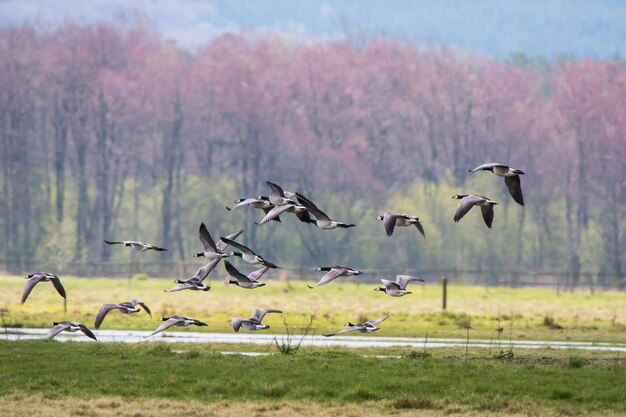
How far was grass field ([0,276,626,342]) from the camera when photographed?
39.1 m

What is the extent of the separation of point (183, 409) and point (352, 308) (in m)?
34.9

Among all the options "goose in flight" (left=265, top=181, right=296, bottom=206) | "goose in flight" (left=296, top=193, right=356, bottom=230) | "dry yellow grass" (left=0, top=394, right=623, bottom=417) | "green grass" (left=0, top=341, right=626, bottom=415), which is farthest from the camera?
"goose in flight" (left=265, top=181, right=296, bottom=206)

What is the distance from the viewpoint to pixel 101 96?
8831cm

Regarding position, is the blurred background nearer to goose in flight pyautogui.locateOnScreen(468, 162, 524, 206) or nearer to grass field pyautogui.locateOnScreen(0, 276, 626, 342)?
grass field pyautogui.locateOnScreen(0, 276, 626, 342)

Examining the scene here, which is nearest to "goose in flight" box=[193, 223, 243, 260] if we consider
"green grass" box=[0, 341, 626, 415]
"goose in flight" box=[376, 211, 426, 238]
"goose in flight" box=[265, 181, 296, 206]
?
"goose in flight" box=[265, 181, 296, 206]

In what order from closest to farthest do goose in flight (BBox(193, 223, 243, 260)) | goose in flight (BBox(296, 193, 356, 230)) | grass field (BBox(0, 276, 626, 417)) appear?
grass field (BBox(0, 276, 626, 417))
goose in flight (BBox(193, 223, 243, 260))
goose in flight (BBox(296, 193, 356, 230))

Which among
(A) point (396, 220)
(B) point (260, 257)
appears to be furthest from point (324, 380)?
(A) point (396, 220)

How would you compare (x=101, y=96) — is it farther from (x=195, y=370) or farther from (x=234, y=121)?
(x=195, y=370)

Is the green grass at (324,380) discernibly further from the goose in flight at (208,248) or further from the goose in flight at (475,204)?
the goose in flight at (475,204)

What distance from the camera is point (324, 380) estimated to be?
2000 cm

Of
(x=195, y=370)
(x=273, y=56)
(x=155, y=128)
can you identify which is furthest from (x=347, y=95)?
(x=195, y=370)

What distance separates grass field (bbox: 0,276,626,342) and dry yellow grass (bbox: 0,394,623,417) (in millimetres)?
12544

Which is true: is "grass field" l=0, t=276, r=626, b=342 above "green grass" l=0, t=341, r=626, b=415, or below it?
below

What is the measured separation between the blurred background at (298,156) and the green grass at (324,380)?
199 feet
